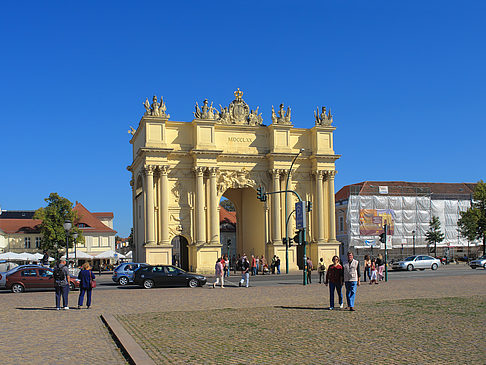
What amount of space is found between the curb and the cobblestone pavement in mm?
171

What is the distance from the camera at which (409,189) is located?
304ft

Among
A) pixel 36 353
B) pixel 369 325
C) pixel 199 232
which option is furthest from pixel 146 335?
pixel 199 232

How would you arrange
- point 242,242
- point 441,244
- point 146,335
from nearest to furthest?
point 146,335, point 242,242, point 441,244

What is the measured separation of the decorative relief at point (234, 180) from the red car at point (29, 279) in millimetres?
22874

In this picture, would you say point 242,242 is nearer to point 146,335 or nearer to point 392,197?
point 392,197

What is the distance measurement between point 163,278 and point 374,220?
52.9 metres

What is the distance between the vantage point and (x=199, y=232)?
50.5 metres

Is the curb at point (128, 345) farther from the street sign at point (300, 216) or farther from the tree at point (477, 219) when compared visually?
the tree at point (477, 219)

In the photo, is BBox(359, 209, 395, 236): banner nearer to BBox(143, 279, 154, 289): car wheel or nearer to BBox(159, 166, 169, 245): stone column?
BBox(159, 166, 169, 245): stone column

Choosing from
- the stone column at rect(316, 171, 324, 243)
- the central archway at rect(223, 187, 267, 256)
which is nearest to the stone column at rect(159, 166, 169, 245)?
the central archway at rect(223, 187, 267, 256)

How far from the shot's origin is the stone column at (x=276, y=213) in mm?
51906

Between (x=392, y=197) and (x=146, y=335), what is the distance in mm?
71455

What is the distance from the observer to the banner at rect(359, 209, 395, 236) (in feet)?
264

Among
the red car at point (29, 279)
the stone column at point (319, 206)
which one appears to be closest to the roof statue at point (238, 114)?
the stone column at point (319, 206)
